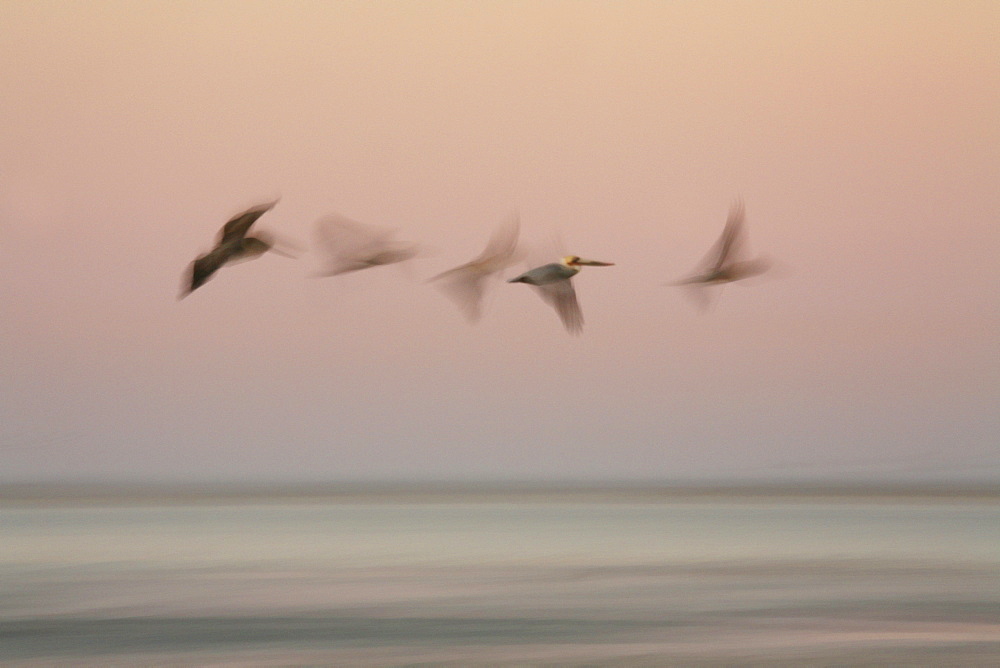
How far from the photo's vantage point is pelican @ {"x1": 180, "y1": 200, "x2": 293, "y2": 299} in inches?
113

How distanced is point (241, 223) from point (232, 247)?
6cm

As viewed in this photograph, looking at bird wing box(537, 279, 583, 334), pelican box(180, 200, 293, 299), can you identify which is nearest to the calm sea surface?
bird wing box(537, 279, 583, 334)

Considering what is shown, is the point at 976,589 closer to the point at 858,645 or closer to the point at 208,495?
the point at 858,645

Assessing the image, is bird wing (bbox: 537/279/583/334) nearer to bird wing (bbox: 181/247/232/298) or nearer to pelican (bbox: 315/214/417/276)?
pelican (bbox: 315/214/417/276)

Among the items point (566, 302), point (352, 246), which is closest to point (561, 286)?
point (566, 302)

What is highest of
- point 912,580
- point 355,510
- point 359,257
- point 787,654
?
point 359,257

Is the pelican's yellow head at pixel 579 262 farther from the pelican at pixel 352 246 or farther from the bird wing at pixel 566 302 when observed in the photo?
the pelican at pixel 352 246

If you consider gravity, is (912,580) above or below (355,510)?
below

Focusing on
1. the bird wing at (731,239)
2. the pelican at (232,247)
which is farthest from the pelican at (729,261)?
the pelican at (232,247)

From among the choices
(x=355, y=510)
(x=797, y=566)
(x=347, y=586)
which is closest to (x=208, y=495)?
(x=355, y=510)

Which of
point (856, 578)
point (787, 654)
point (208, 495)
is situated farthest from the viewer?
point (208, 495)

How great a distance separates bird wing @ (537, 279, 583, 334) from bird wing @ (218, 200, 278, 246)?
0.59 m

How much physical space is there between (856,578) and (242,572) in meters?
1.10

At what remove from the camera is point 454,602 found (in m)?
2.33
